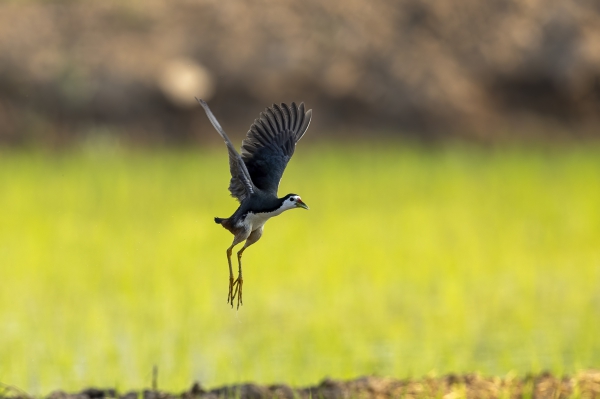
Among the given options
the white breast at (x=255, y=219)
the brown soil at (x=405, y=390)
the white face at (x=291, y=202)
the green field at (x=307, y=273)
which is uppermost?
the green field at (x=307, y=273)

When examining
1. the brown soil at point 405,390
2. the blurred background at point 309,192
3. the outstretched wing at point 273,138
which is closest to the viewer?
the outstretched wing at point 273,138

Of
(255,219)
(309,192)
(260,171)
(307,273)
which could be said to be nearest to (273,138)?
(260,171)

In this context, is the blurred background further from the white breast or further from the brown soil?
the brown soil

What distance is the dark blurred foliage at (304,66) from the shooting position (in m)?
14.4

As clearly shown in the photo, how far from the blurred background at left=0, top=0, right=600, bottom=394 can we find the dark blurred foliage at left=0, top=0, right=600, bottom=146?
0.11 feet

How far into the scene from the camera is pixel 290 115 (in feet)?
6.57

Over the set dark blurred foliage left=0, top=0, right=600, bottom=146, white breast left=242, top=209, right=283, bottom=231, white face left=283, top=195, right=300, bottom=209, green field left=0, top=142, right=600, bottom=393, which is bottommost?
white breast left=242, top=209, right=283, bottom=231

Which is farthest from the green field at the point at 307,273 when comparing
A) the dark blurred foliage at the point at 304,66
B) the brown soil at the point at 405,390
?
the dark blurred foliage at the point at 304,66

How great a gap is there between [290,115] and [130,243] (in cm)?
576

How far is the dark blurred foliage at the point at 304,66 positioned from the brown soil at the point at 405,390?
10099 mm

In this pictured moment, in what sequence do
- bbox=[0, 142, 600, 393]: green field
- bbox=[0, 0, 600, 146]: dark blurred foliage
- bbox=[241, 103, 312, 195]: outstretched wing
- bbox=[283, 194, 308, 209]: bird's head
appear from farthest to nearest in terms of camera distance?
bbox=[0, 0, 600, 146]: dark blurred foliage < bbox=[0, 142, 600, 393]: green field < bbox=[241, 103, 312, 195]: outstretched wing < bbox=[283, 194, 308, 209]: bird's head

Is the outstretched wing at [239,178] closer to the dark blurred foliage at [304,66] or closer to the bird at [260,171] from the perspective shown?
the bird at [260,171]

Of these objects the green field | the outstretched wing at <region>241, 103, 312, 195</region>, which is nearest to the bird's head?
the outstretched wing at <region>241, 103, 312, 195</region>

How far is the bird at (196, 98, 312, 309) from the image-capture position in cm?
177
